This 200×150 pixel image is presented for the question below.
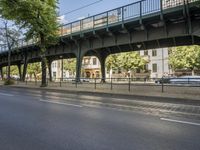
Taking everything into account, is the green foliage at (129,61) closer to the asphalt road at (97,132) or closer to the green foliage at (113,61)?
the green foliage at (113,61)

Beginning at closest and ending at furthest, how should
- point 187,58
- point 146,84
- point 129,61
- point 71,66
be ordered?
1. point 146,84
2. point 187,58
3. point 129,61
4. point 71,66

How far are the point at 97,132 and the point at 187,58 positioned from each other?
158ft

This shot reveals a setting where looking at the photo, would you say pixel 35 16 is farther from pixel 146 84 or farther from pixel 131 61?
pixel 131 61

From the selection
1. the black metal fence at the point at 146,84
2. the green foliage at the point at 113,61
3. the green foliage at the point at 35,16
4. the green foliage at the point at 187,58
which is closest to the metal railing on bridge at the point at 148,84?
the black metal fence at the point at 146,84

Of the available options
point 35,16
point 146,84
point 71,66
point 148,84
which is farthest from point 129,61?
point 148,84

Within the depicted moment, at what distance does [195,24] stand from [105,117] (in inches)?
591

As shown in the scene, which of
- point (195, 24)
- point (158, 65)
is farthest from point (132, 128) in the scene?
point (158, 65)

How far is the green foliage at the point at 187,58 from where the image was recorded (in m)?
49.9

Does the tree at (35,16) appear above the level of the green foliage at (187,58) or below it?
above

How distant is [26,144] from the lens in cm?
533

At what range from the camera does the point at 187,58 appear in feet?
166

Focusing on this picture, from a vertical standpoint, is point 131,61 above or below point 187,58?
below

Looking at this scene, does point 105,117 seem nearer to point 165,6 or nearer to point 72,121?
point 72,121

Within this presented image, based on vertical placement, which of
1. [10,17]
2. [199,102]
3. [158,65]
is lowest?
[199,102]
